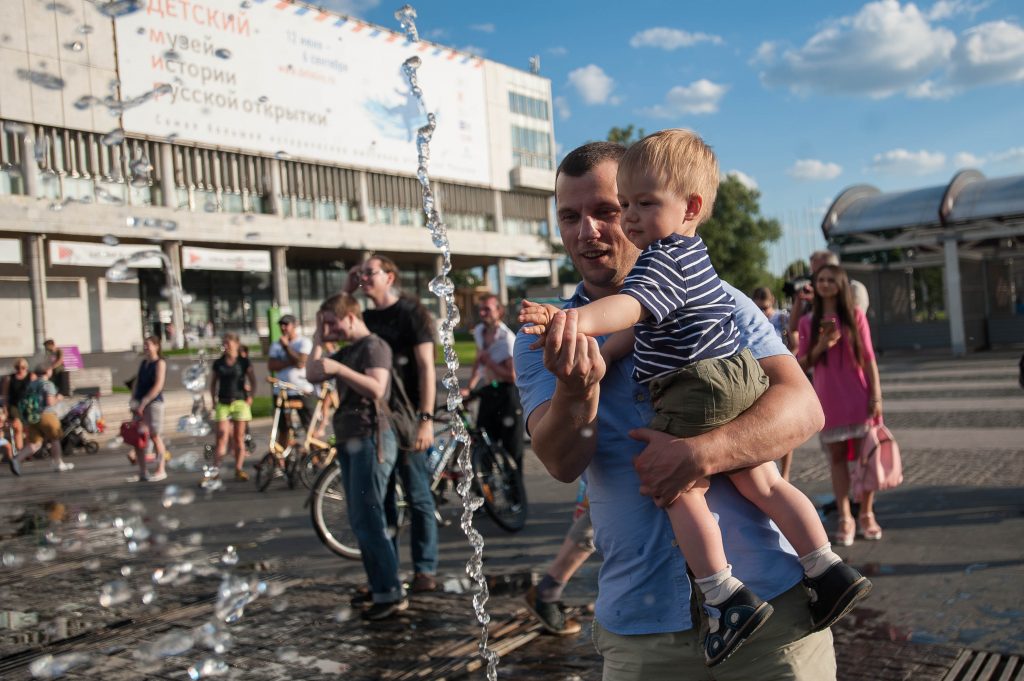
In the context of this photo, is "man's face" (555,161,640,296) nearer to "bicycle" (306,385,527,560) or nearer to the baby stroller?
"bicycle" (306,385,527,560)

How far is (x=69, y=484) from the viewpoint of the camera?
11.8m

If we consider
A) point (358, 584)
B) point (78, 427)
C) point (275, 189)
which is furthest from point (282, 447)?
point (275, 189)

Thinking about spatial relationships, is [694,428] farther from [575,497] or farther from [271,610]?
[575,497]

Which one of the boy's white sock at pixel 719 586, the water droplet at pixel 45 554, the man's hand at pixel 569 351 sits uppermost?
the man's hand at pixel 569 351

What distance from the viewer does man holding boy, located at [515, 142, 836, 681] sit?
5.74 ft

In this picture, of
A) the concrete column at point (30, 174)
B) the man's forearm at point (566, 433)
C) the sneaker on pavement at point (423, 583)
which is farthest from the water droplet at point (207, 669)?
the concrete column at point (30, 174)

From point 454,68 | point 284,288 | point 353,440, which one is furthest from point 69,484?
point 454,68

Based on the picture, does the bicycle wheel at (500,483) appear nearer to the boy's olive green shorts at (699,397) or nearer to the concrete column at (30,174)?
the boy's olive green shorts at (699,397)

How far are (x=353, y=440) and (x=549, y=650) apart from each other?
166 centimetres

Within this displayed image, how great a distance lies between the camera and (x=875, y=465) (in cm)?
600

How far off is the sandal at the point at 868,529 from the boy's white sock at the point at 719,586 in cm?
474

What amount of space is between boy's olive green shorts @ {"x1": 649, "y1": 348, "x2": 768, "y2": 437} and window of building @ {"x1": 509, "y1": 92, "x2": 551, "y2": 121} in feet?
198

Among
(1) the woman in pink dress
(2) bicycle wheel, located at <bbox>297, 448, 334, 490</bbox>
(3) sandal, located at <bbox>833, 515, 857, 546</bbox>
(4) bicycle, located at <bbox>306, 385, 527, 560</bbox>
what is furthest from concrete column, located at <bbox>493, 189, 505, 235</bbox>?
(3) sandal, located at <bbox>833, 515, 857, 546</bbox>

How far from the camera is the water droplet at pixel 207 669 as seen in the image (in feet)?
14.0
